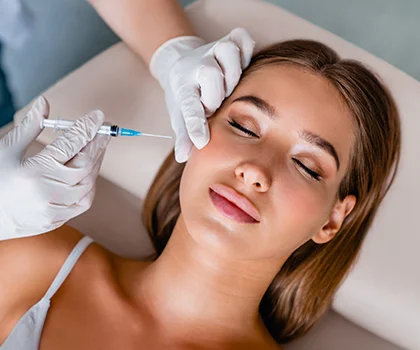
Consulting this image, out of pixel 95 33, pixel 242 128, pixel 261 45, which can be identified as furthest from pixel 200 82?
pixel 95 33

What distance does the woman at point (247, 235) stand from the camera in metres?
1.24

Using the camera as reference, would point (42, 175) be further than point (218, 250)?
Yes

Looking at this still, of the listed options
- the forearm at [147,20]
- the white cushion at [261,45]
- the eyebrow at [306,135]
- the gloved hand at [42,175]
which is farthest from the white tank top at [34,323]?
the forearm at [147,20]

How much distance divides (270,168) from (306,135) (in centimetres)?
11

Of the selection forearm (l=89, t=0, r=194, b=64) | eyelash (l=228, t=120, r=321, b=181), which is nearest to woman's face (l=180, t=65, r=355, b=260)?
eyelash (l=228, t=120, r=321, b=181)

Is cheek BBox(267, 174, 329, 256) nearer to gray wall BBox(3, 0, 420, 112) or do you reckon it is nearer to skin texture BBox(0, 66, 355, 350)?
skin texture BBox(0, 66, 355, 350)

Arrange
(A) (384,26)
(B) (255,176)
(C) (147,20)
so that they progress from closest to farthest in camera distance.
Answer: (B) (255,176)
(C) (147,20)
(A) (384,26)

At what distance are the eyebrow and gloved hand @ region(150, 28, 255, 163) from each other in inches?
4.2

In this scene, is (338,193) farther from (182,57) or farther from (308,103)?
(182,57)

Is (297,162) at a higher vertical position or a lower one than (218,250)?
higher

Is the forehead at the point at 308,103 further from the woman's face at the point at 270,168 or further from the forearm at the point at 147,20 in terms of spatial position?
the forearm at the point at 147,20

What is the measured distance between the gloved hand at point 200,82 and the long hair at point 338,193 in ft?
0.17

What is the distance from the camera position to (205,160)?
1.28 metres

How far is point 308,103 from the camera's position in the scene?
128cm
